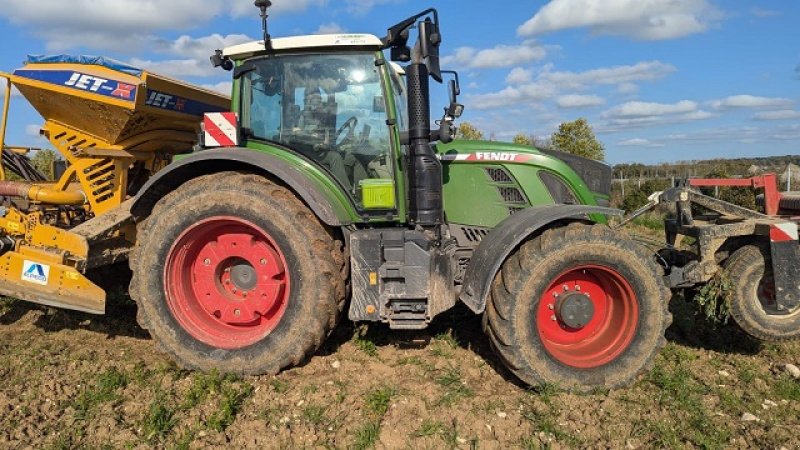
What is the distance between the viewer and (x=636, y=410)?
3635 millimetres

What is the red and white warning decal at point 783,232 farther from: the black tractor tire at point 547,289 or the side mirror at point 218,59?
the side mirror at point 218,59

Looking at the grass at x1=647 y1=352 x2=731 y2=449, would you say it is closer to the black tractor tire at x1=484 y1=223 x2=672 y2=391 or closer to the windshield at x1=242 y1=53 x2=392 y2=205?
the black tractor tire at x1=484 y1=223 x2=672 y2=391

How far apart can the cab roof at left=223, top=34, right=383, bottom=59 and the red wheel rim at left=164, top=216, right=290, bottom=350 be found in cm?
131

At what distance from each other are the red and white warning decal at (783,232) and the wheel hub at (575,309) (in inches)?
59.3

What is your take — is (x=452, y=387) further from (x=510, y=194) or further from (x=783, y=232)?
(x=783, y=232)

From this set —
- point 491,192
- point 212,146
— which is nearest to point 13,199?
point 212,146

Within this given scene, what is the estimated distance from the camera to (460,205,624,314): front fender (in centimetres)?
389

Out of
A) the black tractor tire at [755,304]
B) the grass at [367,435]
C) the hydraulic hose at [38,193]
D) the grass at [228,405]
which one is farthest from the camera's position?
the hydraulic hose at [38,193]

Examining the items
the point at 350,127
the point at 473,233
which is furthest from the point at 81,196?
the point at 473,233

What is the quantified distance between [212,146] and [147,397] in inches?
73.0

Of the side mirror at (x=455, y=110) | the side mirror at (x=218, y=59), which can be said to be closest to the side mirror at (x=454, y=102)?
the side mirror at (x=455, y=110)

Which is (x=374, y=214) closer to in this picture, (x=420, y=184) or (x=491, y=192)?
(x=420, y=184)

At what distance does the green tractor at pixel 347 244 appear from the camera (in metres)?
3.93

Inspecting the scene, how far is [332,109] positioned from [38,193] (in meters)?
2.62
